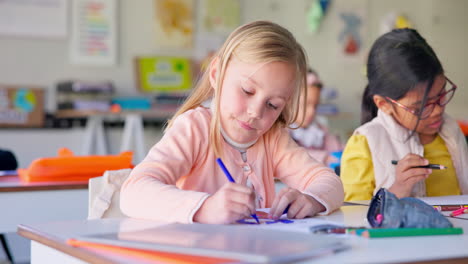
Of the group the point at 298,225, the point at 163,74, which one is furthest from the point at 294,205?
the point at 163,74

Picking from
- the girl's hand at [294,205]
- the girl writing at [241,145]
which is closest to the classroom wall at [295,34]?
→ the girl writing at [241,145]

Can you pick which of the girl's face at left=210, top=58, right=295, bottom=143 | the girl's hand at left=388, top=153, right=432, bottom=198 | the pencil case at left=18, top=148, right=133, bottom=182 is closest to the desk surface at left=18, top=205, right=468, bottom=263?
the girl's face at left=210, top=58, right=295, bottom=143

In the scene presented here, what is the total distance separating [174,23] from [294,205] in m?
4.55

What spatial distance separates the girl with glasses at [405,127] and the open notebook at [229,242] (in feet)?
3.39

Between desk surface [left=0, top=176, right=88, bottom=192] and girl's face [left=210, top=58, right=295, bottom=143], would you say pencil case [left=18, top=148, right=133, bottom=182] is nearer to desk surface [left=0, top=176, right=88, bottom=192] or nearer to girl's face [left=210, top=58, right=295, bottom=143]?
desk surface [left=0, top=176, right=88, bottom=192]

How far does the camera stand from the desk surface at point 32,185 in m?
1.89

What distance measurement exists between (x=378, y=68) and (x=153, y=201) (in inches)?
42.5

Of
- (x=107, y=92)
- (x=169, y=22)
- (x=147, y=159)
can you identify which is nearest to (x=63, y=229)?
(x=147, y=159)

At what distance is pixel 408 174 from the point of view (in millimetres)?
1759

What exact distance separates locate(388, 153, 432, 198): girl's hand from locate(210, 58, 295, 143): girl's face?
22.0 inches

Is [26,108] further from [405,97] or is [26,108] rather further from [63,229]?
[63,229]

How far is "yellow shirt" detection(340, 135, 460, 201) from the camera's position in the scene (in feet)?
6.36

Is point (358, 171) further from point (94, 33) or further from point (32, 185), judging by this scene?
point (94, 33)

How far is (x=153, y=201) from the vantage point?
1.14m
